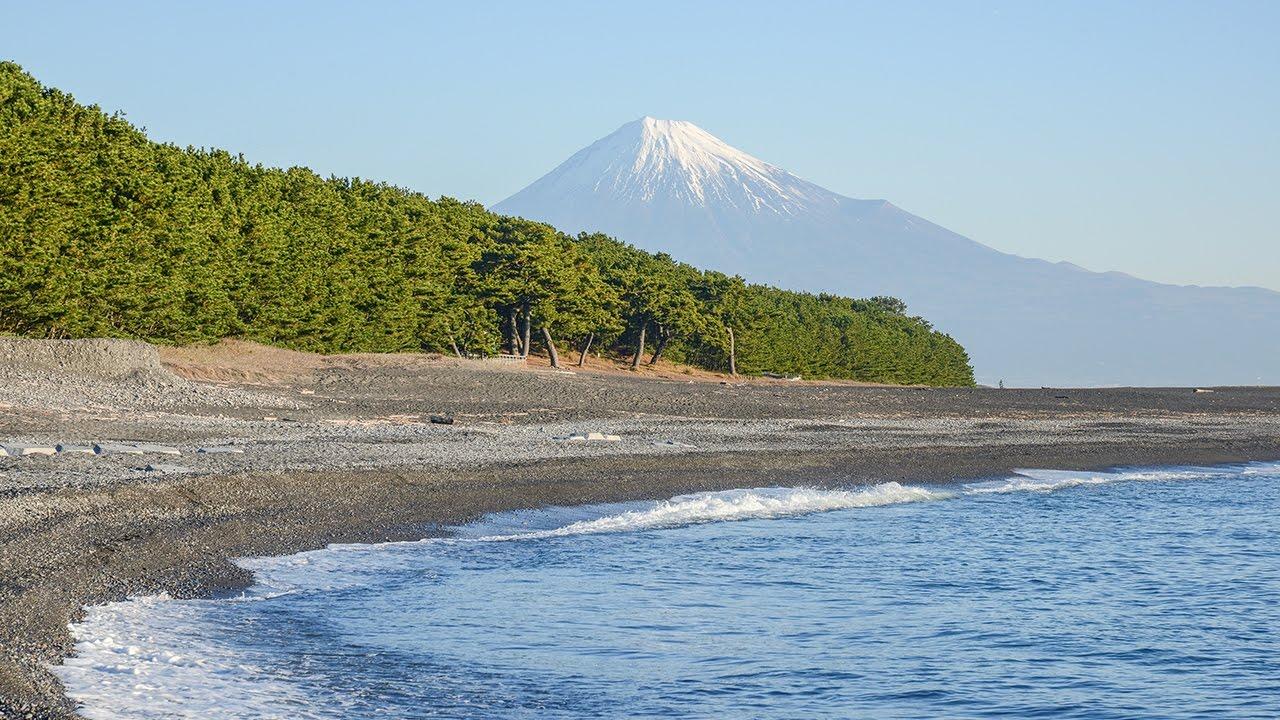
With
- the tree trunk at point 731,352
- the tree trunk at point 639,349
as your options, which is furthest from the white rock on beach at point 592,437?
the tree trunk at point 731,352

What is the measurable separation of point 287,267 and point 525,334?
2934 centimetres

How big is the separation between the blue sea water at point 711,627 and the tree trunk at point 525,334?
61.4 m

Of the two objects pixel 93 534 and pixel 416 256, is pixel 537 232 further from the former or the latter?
pixel 93 534

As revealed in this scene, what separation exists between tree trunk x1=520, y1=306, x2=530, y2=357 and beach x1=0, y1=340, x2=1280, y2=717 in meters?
21.6

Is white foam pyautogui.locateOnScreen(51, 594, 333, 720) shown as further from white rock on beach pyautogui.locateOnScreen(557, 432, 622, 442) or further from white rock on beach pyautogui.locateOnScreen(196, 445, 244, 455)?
white rock on beach pyautogui.locateOnScreen(557, 432, 622, 442)

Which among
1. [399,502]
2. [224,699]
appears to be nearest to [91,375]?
[399,502]

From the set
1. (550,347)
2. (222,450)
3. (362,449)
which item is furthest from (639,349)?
(222,450)

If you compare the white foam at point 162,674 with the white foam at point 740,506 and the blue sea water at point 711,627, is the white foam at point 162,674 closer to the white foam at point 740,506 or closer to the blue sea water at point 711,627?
the blue sea water at point 711,627

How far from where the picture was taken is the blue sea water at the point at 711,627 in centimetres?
1296

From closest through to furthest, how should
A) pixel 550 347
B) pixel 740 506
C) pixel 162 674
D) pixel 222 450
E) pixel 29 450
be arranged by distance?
pixel 162 674
pixel 29 450
pixel 222 450
pixel 740 506
pixel 550 347

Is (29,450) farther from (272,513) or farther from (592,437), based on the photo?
(592,437)

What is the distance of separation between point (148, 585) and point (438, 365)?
4191 centimetres

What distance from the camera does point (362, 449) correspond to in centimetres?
2992

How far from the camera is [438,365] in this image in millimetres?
58000
